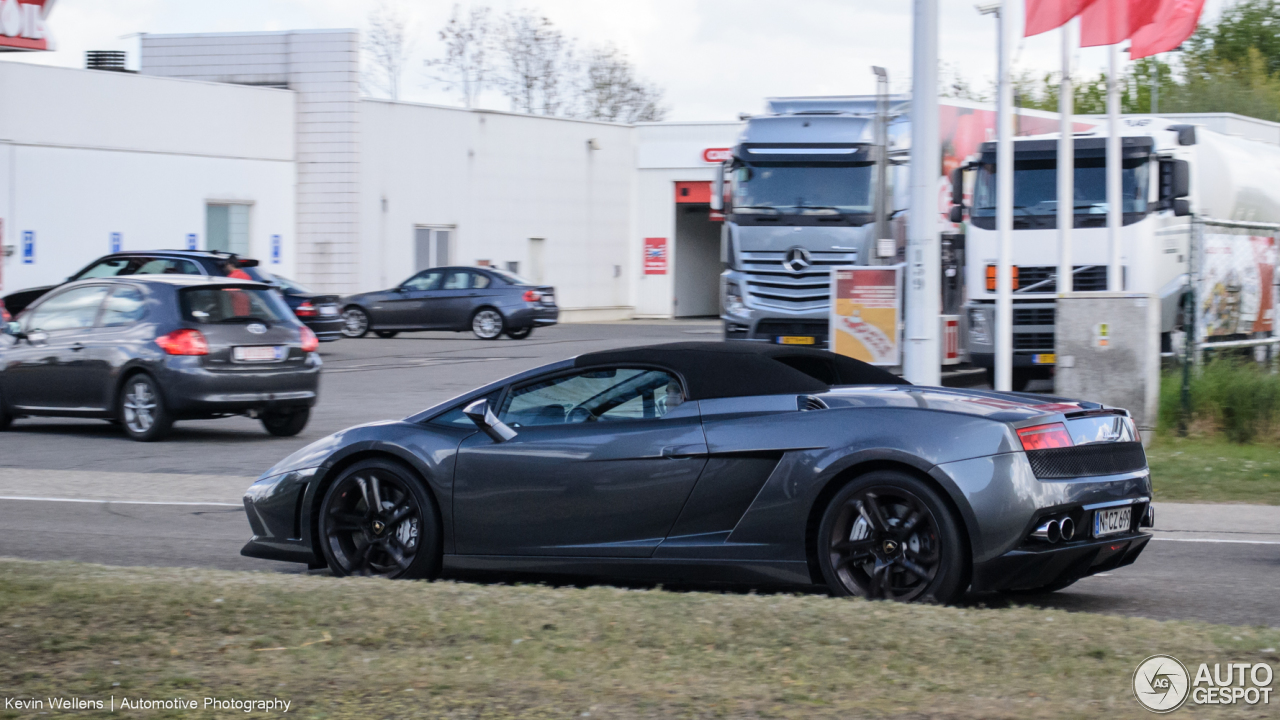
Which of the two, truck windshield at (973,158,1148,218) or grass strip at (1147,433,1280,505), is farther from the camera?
truck windshield at (973,158,1148,218)

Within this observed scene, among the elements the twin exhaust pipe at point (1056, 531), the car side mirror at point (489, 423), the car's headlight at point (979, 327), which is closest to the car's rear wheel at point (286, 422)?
the car side mirror at point (489, 423)

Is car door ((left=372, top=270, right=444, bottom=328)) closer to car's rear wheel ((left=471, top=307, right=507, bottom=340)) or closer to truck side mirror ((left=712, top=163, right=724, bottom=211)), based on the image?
car's rear wheel ((left=471, top=307, right=507, bottom=340))

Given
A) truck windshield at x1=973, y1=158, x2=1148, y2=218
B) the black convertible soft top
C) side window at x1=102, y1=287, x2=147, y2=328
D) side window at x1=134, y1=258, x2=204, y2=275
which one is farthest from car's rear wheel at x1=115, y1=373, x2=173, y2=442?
truck windshield at x1=973, y1=158, x2=1148, y2=218

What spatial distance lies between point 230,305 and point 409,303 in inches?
676

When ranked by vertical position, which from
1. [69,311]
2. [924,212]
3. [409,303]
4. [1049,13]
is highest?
[1049,13]

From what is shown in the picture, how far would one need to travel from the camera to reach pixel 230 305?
14.4m

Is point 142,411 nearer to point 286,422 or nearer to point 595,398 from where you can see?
point 286,422

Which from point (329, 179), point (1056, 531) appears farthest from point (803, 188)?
point (329, 179)

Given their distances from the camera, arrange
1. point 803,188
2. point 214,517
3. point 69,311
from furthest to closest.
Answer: point 803,188 → point 69,311 → point 214,517

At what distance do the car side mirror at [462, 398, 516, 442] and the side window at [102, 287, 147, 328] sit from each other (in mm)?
8008

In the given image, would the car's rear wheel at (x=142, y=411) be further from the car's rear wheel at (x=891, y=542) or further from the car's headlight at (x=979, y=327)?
the car's headlight at (x=979, y=327)

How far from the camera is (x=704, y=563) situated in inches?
A: 264

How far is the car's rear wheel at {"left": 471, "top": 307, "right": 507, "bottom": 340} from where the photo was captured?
30828 mm

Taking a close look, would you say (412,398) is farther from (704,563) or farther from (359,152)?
(359,152)
